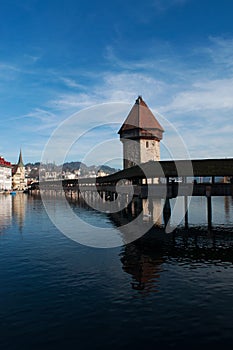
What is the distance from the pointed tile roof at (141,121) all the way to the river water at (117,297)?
42.6m

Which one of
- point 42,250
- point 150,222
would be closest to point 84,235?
point 42,250

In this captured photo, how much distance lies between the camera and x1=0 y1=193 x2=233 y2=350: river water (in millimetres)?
8555

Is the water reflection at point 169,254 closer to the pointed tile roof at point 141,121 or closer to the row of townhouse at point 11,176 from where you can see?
the pointed tile roof at point 141,121

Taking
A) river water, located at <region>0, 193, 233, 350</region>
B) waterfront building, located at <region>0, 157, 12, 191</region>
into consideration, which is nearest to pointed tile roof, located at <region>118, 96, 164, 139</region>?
river water, located at <region>0, 193, 233, 350</region>

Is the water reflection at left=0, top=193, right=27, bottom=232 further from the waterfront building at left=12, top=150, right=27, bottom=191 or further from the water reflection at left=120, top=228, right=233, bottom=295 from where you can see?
the waterfront building at left=12, top=150, right=27, bottom=191

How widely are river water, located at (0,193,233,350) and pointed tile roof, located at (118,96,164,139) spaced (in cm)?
4262

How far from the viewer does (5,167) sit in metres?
132

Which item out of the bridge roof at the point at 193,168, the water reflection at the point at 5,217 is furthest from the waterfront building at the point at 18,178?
the bridge roof at the point at 193,168

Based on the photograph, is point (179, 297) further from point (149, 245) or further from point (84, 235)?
point (84, 235)

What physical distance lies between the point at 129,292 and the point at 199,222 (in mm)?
19487

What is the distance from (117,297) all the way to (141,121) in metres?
51.5

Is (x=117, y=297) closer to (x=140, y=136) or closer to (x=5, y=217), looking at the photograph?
(x=5, y=217)

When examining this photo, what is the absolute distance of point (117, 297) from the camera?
11.2m

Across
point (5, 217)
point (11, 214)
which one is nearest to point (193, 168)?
point (5, 217)
